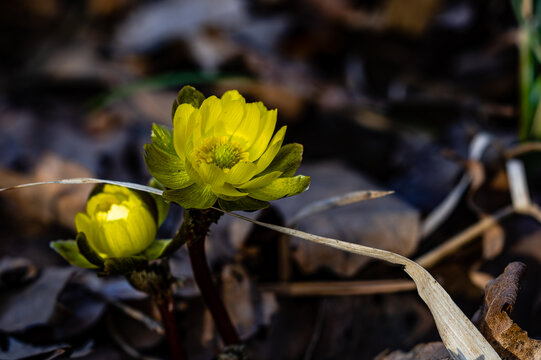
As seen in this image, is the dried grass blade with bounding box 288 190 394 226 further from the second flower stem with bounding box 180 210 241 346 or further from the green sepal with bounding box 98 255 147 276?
the green sepal with bounding box 98 255 147 276

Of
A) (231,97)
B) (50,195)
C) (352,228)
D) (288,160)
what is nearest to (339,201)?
(352,228)

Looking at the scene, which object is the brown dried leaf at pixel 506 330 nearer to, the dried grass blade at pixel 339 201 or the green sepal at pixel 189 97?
the dried grass blade at pixel 339 201

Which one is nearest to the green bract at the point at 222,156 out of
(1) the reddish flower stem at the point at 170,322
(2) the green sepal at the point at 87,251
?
(2) the green sepal at the point at 87,251

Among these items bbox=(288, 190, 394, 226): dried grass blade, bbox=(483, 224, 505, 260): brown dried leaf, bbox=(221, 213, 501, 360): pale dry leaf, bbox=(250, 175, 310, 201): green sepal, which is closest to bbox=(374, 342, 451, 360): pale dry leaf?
bbox=(221, 213, 501, 360): pale dry leaf

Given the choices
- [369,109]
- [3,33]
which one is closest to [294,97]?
[369,109]

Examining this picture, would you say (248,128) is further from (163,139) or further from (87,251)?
(87,251)

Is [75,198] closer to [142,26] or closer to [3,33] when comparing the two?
[142,26]
